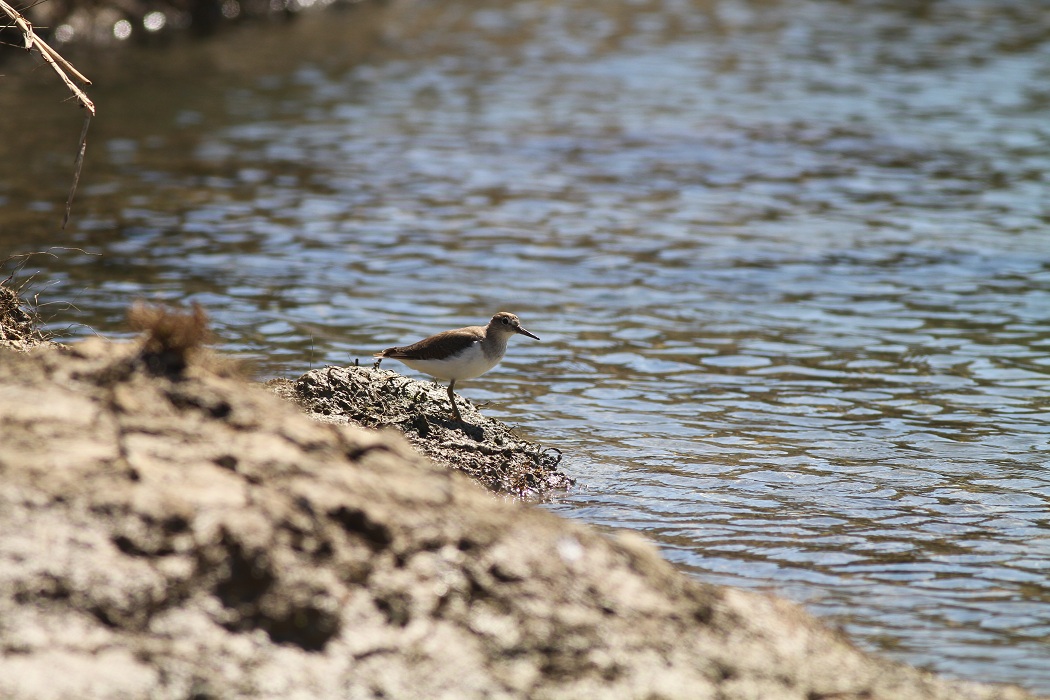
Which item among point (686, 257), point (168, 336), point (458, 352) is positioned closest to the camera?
point (168, 336)

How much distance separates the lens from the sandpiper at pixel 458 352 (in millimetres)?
9164

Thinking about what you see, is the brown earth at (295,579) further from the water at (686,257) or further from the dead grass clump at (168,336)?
the water at (686,257)

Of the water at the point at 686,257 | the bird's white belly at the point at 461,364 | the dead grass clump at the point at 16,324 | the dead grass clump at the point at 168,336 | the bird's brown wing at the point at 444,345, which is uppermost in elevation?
the dead grass clump at the point at 168,336

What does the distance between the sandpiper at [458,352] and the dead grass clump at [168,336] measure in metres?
3.18

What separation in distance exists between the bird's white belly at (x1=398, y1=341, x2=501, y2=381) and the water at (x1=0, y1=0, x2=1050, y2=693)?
114 cm

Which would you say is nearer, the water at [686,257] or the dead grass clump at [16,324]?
the water at [686,257]

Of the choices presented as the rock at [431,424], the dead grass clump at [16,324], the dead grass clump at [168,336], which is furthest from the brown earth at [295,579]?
the dead grass clump at [16,324]

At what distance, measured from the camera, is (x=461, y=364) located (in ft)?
30.1

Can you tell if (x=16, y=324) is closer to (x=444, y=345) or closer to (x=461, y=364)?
(x=444, y=345)

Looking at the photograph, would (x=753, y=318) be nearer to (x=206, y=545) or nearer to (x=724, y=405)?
(x=724, y=405)

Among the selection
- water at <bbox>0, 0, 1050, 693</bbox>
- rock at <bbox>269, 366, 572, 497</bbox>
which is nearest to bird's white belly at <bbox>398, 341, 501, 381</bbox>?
rock at <bbox>269, 366, 572, 497</bbox>

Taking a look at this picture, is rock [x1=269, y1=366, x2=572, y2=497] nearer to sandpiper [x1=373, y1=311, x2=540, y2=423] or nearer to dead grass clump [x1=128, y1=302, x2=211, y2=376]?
sandpiper [x1=373, y1=311, x2=540, y2=423]

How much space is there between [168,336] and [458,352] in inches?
134

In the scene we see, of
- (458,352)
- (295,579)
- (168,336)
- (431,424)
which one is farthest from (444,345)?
(295,579)
